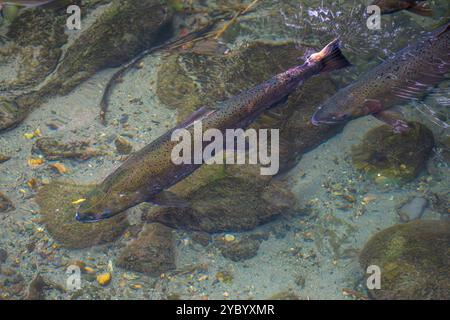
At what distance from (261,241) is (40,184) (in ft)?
9.72

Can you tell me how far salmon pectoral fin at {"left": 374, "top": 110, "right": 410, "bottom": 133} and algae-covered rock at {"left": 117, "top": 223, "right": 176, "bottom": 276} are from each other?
3.10m

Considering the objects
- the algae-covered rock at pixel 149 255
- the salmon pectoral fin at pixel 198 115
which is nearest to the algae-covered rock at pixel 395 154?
the salmon pectoral fin at pixel 198 115

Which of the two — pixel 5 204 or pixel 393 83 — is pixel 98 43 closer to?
pixel 5 204

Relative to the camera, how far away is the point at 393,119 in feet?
16.3

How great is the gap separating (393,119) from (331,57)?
1.38 meters

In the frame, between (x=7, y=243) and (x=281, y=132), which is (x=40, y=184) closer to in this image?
(x=7, y=243)

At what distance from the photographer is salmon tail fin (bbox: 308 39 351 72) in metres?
4.16

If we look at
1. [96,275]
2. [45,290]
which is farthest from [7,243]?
[96,275]

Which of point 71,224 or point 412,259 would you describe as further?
point 71,224

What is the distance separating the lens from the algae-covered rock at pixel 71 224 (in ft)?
15.5
